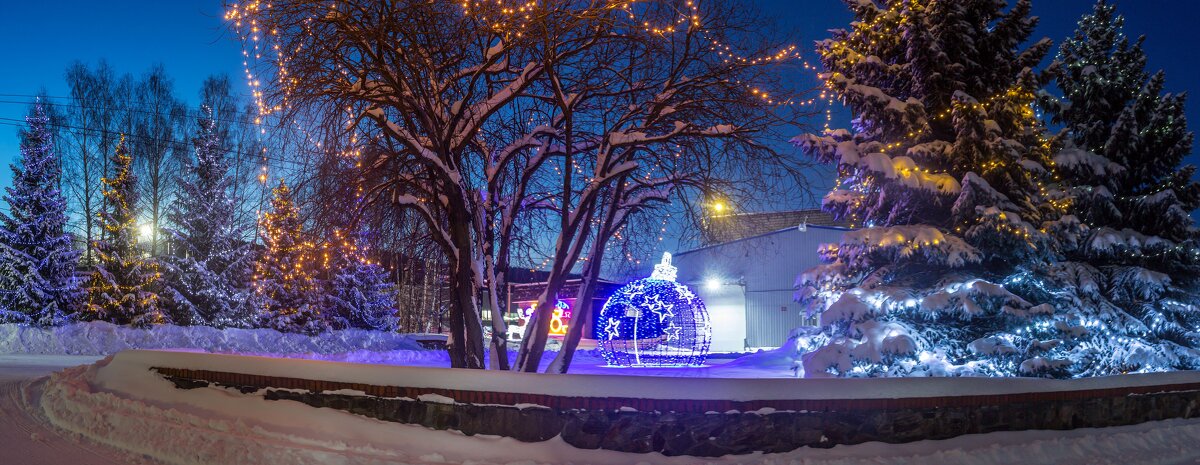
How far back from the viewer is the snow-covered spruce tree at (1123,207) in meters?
16.0

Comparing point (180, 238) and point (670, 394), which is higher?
point (180, 238)

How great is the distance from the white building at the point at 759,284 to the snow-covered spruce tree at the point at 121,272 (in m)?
20.4

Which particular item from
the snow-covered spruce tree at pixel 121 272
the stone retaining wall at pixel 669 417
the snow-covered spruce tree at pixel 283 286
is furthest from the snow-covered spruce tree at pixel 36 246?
the stone retaining wall at pixel 669 417

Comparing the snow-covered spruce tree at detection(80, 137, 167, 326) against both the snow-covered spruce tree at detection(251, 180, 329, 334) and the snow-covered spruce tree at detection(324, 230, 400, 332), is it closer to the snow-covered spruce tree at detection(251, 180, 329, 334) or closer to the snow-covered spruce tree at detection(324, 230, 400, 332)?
the snow-covered spruce tree at detection(251, 180, 329, 334)

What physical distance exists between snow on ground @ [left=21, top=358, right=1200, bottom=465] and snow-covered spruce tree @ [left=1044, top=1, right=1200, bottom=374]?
23.7 ft

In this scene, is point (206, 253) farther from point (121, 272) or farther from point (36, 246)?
point (36, 246)

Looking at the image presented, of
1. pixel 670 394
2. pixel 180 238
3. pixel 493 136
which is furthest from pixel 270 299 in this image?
pixel 670 394

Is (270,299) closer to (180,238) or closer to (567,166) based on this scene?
(180,238)

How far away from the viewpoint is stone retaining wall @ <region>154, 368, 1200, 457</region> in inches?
265

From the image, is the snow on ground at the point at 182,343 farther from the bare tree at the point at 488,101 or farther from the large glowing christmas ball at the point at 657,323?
the bare tree at the point at 488,101

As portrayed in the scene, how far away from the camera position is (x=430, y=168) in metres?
11.1

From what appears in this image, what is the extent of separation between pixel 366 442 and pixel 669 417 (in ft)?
8.40

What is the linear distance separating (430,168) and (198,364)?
3.83 m

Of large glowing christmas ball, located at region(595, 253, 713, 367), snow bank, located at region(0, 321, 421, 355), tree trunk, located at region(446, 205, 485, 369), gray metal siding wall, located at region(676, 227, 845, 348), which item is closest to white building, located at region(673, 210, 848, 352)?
gray metal siding wall, located at region(676, 227, 845, 348)
